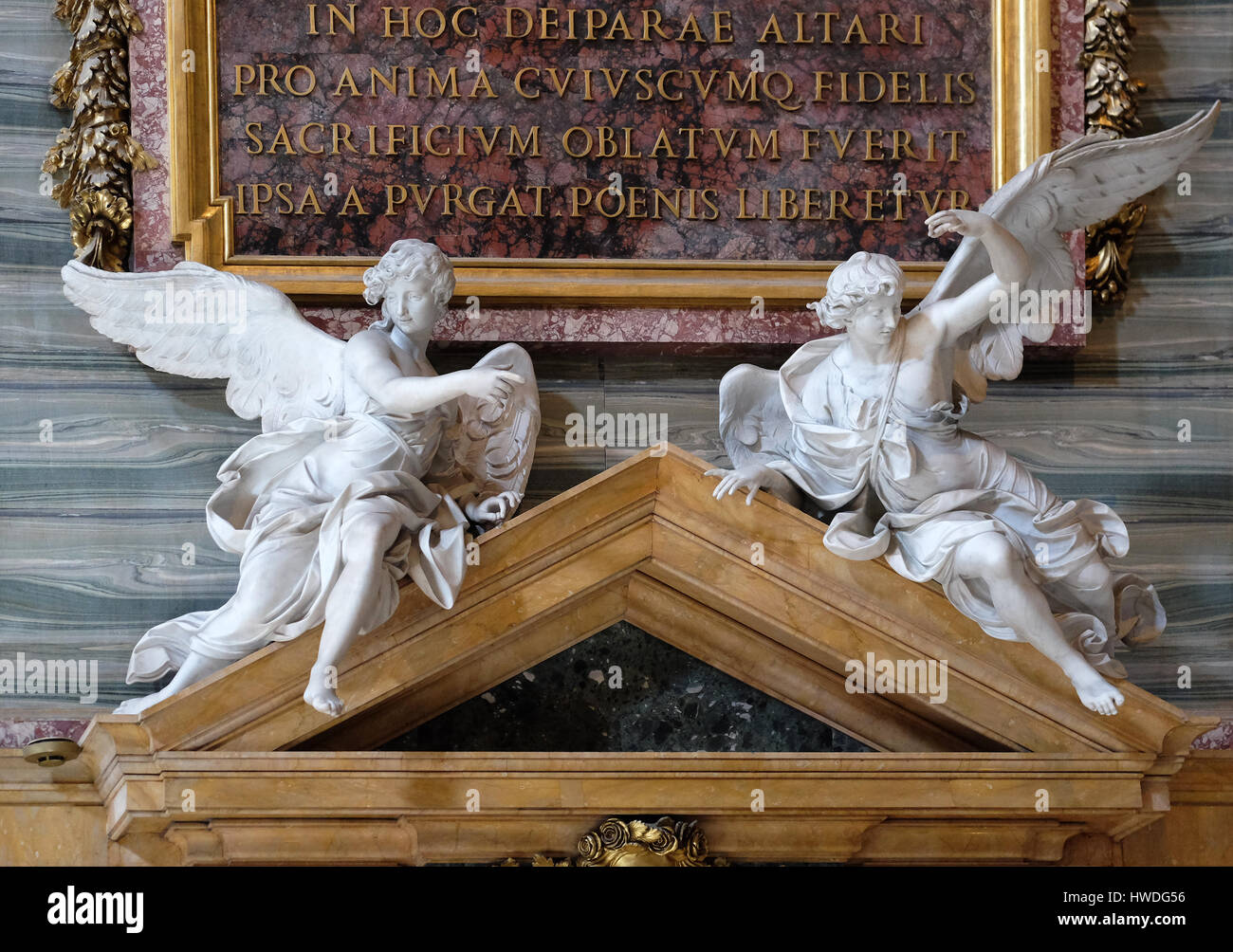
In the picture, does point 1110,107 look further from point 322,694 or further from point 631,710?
point 322,694

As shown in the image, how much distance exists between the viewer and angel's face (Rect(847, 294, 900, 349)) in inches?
235

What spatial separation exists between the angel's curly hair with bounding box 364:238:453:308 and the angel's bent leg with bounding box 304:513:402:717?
83 cm

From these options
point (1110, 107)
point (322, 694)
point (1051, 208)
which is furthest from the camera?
point (1110, 107)

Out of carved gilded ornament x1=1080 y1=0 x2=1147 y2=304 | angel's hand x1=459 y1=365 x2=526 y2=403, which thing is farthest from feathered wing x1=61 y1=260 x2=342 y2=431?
carved gilded ornament x1=1080 y1=0 x2=1147 y2=304

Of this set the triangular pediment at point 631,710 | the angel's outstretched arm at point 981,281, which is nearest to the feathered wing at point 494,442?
the triangular pediment at point 631,710

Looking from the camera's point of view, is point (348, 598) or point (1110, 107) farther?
point (1110, 107)

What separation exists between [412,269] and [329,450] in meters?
0.62

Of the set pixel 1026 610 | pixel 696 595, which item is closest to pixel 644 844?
pixel 696 595

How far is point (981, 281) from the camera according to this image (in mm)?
6238

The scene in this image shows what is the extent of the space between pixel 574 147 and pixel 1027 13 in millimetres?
1678

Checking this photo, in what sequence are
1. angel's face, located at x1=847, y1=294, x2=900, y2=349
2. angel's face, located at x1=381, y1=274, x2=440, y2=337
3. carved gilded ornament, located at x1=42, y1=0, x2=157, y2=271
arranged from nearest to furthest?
angel's face, located at x1=847, y1=294, x2=900, y2=349
angel's face, located at x1=381, y1=274, x2=440, y2=337
carved gilded ornament, located at x1=42, y1=0, x2=157, y2=271

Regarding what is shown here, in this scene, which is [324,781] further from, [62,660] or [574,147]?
[574,147]

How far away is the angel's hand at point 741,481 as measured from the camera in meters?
5.88

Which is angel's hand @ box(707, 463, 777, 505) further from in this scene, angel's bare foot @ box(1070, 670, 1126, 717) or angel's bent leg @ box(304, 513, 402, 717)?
angel's bare foot @ box(1070, 670, 1126, 717)
